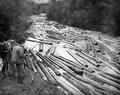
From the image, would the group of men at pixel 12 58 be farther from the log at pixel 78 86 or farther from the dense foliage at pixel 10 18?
the dense foliage at pixel 10 18

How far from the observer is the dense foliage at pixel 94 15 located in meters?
26.1

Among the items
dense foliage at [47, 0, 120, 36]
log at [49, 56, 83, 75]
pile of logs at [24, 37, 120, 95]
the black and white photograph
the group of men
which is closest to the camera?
the group of men

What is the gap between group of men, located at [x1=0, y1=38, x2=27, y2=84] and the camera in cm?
689

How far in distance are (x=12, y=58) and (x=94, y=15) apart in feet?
96.8

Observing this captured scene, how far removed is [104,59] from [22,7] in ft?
36.0

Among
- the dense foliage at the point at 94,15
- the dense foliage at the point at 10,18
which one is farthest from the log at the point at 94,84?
the dense foliage at the point at 94,15

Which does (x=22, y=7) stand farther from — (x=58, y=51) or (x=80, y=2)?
(x=80, y=2)

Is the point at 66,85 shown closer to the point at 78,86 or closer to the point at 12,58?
the point at 78,86

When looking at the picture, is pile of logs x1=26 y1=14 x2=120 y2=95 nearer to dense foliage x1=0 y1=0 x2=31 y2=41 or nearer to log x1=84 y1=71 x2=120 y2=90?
log x1=84 y1=71 x2=120 y2=90

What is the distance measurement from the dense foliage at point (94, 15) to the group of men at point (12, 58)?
21.3 meters

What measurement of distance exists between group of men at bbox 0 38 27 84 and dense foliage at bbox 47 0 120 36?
21.3 meters

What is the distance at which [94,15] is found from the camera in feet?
112

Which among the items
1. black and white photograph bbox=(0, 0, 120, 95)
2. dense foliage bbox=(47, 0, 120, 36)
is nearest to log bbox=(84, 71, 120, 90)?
black and white photograph bbox=(0, 0, 120, 95)

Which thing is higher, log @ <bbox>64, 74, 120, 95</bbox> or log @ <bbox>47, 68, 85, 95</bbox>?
log @ <bbox>64, 74, 120, 95</bbox>
